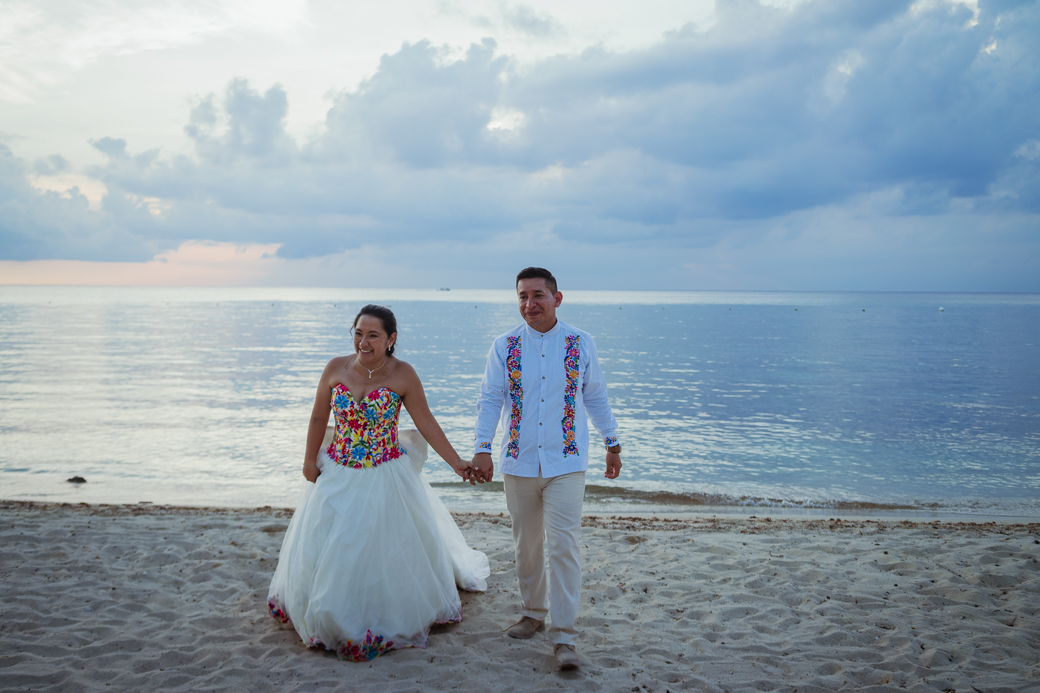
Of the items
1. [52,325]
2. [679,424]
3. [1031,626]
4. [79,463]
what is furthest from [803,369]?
[52,325]

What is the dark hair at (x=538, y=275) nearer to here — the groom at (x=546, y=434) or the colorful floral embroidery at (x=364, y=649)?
the groom at (x=546, y=434)

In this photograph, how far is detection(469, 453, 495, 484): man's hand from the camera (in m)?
4.48

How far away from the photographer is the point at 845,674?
4258mm

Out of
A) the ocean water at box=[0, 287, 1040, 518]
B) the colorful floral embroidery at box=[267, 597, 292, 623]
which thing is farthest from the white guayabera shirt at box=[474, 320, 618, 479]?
the ocean water at box=[0, 287, 1040, 518]

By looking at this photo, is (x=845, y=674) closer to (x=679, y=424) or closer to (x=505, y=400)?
(x=505, y=400)

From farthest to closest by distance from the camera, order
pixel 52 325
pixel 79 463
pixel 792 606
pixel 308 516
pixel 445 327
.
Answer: pixel 445 327
pixel 52 325
pixel 79 463
pixel 792 606
pixel 308 516

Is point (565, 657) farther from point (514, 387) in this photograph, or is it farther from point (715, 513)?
point (715, 513)

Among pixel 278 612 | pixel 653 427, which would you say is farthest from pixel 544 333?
pixel 653 427

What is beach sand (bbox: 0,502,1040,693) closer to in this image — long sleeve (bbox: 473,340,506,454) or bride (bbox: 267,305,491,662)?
bride (bbox: 267,305,491,662)

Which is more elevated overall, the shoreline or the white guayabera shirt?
the white guayabera shirt

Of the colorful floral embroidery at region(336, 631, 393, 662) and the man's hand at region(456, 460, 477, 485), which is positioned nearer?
the colorful floral embroidery at region(336, 631, 393, 662)

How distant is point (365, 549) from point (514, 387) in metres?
1.58

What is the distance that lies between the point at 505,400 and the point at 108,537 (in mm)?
5439

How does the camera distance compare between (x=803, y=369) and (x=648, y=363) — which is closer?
(x=803, y=369)
